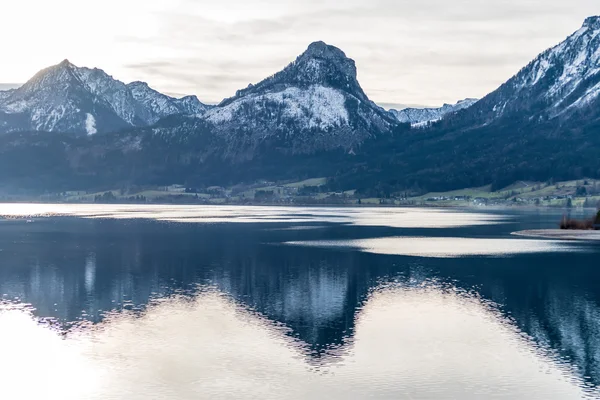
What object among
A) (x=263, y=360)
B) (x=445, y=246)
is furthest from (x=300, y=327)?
(x=445, y=246)

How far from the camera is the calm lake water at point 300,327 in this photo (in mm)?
57125

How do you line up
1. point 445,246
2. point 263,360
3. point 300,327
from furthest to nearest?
point 445,246, point 300,327, point 263,360

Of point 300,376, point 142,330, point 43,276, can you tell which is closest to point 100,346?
point 142,330

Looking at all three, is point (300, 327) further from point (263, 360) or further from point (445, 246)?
point (445, 246)

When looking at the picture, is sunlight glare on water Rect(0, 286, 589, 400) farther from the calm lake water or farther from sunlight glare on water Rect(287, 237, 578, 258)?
sunlight glare on water Rect(287, 237, 578, 258)

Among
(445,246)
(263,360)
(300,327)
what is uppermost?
(445,246)

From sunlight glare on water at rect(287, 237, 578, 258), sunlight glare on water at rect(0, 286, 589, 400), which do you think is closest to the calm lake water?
sunlight glare on water at rect(0, 286, 589, 400)

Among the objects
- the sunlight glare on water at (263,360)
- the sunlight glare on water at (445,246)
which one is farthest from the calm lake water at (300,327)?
the sunlight glare on water at (445,246)

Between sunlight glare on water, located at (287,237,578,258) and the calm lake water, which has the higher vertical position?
sunlight glare on water, located at (287,237,578,258)

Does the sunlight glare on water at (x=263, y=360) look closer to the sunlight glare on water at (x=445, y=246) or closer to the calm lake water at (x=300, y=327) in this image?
the calm lake water at (x=300, y=327)

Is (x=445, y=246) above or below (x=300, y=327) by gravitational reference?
above

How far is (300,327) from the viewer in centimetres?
7756

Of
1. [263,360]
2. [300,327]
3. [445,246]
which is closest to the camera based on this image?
[263,360]

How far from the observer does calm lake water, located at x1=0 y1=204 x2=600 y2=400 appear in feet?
187
